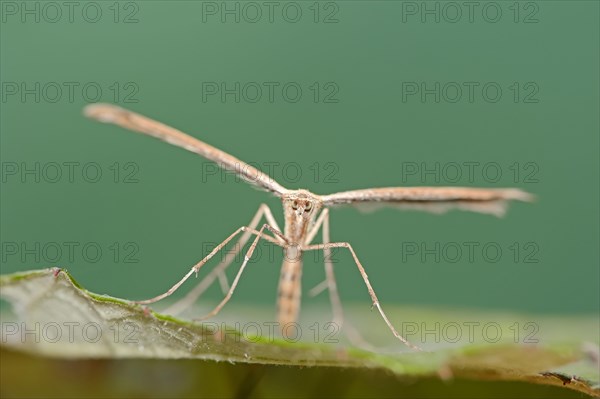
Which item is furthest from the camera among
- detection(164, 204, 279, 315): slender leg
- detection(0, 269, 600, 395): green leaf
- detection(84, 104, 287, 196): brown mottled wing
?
detection(164, 204, 279, 315): slender leg

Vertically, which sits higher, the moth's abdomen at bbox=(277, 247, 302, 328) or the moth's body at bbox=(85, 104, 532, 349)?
the moth's body at bbox=(85, 104, 532, 349)

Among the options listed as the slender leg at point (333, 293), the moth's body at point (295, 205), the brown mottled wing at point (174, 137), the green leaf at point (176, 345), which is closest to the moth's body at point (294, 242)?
the moth's body at point (295, 205)


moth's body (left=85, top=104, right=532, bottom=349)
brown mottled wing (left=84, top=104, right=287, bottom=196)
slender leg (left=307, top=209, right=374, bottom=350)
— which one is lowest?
slender leg (left=307, top=209, right=374, bottom=350)

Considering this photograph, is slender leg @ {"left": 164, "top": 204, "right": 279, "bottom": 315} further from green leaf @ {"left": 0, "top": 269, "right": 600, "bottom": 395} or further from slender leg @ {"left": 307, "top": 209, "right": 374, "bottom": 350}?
green leaf @ {"left": 0, "top": 269, "right": 600, "bottom": 395}

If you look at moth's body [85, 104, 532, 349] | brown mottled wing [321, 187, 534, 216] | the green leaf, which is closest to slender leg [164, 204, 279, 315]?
moth's body [85, 104, 532, 349]

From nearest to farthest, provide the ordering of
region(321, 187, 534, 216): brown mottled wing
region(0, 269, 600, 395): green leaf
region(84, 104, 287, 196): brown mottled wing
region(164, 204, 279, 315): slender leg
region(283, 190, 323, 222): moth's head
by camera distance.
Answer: region(0, 269, 600, 395): green leaf < region(84, 104, 287, 196): brown mottled wing < region(321, 187, 534, 216): brown mottled wing < region(283, 190, 323, 222): moth's head < region(164, 204, 279, 315): slender leg

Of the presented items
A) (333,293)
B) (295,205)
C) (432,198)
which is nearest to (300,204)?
(295,205)

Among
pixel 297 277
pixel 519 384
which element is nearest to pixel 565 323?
pixel 297 277
